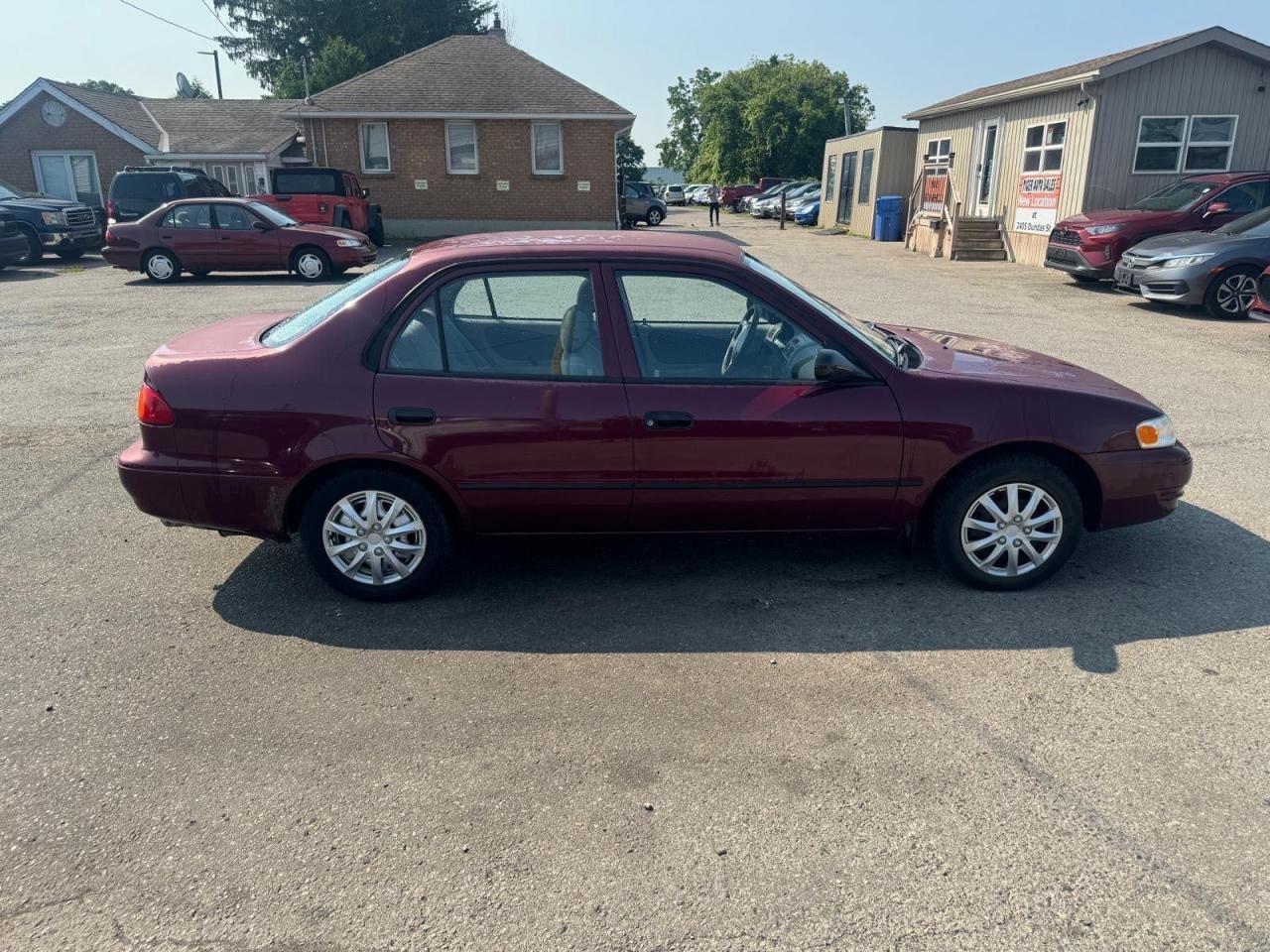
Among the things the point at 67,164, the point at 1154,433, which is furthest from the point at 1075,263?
the point at 67,164

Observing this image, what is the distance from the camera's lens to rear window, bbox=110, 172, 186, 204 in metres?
20.7

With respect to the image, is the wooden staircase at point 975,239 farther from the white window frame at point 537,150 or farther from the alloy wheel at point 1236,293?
the white window frame at point 537,150

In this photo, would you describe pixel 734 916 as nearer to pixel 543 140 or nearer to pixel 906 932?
pixel 906 932

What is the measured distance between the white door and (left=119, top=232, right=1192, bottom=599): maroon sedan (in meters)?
19.4

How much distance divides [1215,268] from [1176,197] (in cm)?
359

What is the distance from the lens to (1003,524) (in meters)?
4.21

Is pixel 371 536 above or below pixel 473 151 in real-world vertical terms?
below

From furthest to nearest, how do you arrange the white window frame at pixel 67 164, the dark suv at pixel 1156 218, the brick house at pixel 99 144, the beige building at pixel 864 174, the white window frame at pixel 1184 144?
1. the white window frame at pixel 67 164
2. the brick house at pixel 99 144
3. the beige building at pixel 864 174
4. the white window frame at pixel 1184 144
5. the dark suv at pixel 1156 218

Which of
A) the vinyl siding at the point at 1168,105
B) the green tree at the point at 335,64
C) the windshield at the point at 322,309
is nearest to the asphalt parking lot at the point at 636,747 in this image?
the windshield at the point at 322,309

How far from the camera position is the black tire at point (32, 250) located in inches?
761

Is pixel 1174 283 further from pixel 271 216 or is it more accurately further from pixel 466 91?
pixel 466 91

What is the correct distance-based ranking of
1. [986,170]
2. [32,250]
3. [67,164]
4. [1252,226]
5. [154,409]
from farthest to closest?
[67,164] → [986,170] → [32,250] → [1252,226] → [154,409]

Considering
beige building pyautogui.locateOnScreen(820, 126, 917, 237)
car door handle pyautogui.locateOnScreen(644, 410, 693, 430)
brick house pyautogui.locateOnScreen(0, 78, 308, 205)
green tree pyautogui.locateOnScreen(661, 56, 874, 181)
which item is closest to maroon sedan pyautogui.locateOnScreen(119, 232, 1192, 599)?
car door handle pyautogui.locateOnScreen(644, 410, 693, 430)

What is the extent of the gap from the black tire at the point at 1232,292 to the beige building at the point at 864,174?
16.3m
